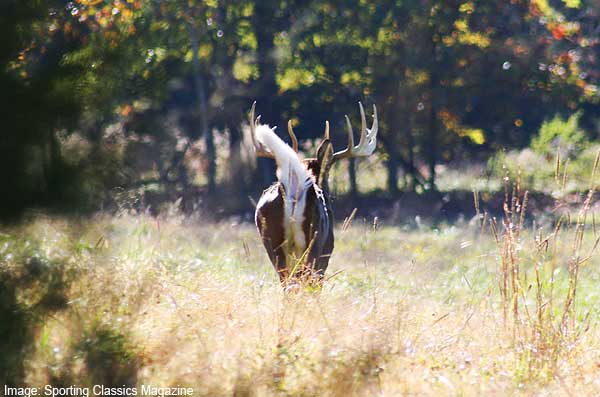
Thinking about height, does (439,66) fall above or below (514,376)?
below

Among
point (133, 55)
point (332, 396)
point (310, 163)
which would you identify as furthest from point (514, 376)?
point (310, 163)

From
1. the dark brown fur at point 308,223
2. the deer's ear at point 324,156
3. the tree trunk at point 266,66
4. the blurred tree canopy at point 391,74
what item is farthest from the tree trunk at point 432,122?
the dark brown fur at point 308,223

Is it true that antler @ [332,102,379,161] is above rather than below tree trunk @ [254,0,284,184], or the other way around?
above

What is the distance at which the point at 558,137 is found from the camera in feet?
94.5

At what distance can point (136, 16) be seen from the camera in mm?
5527

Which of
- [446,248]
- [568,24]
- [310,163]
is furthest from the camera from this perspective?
[568,24]

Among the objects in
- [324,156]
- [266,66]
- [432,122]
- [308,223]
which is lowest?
[432,122]

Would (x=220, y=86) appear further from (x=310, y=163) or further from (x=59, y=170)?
(x=59, y=170)

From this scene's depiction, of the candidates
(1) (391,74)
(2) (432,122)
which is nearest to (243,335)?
(1) (391,74)

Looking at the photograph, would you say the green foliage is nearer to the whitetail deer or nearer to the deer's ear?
the deer's ear

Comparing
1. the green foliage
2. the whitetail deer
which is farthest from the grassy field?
the green foliage

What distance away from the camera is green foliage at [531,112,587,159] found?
28855 millimetres

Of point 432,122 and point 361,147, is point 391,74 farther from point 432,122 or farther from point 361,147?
point 361,147

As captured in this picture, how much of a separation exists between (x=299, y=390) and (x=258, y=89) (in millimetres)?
→ 23603
